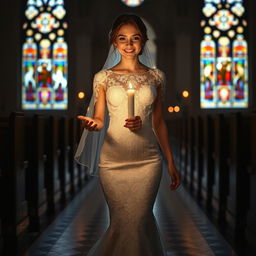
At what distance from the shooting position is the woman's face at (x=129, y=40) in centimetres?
338

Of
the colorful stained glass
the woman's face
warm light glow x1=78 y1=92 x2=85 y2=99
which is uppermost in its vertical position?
the colorful stained glass

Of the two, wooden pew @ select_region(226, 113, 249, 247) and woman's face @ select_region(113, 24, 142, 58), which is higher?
woman's face @ select_region(113, 24, 142, 58)

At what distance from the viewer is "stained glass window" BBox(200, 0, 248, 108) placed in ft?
71.5

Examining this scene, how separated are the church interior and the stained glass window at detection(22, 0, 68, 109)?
0.13 feet

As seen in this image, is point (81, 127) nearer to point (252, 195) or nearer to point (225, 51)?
point (252, 195)

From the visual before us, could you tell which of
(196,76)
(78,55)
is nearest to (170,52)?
(196,76)

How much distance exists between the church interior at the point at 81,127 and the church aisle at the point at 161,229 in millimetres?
13

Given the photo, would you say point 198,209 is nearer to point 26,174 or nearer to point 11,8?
point 26,174

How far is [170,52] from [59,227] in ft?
63.7

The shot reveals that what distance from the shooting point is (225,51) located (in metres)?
21.9

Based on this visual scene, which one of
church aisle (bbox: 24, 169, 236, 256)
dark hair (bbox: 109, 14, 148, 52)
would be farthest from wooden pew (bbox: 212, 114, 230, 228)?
dark hair (bbox: 109, 14, 148, 52)

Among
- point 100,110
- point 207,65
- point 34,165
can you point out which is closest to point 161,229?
point 34,165

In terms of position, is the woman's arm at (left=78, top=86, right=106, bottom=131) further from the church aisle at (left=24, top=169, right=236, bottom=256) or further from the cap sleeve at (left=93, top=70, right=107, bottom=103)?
the church aisle at (left=24, top=169, right=236, bottom=256)

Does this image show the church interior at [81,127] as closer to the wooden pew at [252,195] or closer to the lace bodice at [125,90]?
the wooden pew at [252,195]
